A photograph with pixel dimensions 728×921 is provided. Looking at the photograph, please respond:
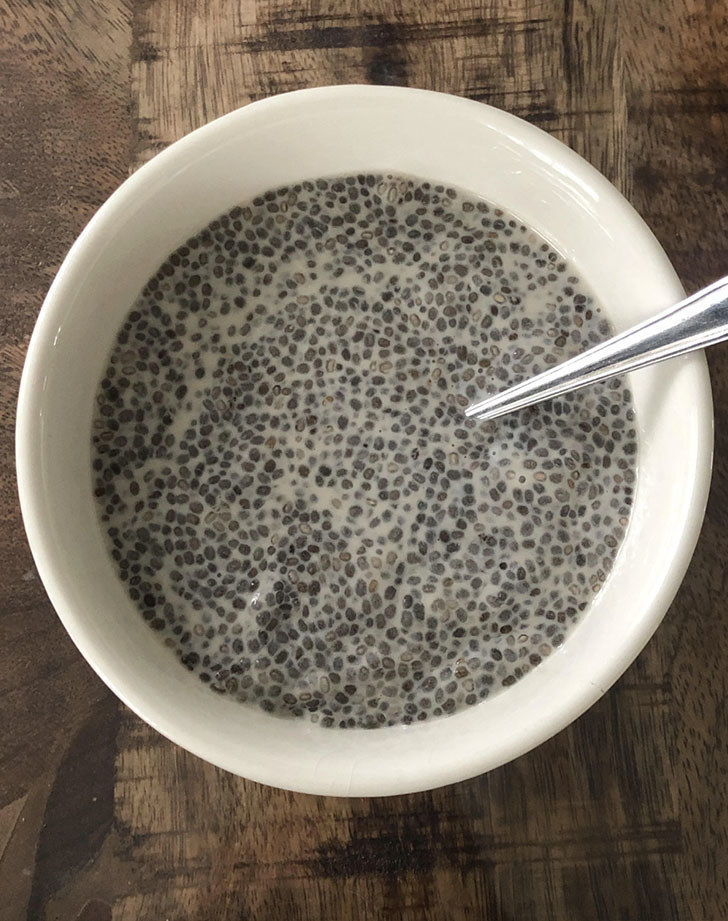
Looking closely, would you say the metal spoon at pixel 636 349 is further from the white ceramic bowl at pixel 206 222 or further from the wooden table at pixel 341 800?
the wooden table at pixel 341 800

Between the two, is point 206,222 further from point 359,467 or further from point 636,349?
point 636,349

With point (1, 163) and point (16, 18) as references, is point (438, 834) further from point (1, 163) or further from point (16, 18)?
point (16, 18)

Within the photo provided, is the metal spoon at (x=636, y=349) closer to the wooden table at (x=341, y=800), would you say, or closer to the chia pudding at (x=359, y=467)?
the chia pudding at (x=359, y=467)

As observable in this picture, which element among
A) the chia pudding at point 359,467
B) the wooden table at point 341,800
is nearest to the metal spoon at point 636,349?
the chia pudding at point 359,467

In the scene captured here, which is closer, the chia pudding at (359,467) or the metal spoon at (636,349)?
the metal spoon at (636,349)

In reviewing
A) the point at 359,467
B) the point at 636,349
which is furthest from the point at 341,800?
the point at 636,349
